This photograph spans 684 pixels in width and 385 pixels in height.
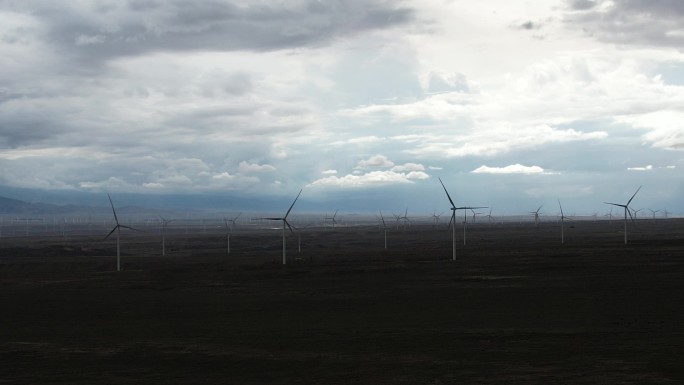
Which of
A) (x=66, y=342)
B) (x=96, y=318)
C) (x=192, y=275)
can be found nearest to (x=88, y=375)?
(x=66, y=342)

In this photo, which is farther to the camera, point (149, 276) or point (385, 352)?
point (149, 276)

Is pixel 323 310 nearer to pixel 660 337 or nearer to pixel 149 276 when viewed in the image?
pixel 660 337

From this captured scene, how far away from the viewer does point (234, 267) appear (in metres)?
85.1

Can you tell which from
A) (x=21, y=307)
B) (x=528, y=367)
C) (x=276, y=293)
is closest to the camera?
(x=528, y=367)

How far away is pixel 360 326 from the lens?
36938 millimetres

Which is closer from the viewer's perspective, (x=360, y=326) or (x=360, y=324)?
(x=360, y=326)

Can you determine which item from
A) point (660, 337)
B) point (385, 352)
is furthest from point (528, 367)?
point (660, 337)

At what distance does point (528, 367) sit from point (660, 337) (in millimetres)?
8313

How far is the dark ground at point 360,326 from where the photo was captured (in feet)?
82.6

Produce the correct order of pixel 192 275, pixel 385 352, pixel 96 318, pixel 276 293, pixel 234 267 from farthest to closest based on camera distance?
pixel 234 267 < pixel 192 275 < pixel 276 293 < pixel 96 318 < pixel 385 352

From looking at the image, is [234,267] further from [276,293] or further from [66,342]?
[66,342]

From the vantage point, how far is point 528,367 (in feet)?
80.7

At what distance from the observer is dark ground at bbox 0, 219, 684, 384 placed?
82.6 ft

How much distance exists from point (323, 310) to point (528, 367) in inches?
831
